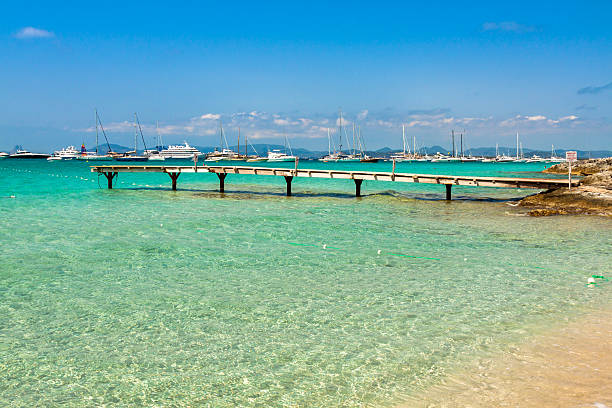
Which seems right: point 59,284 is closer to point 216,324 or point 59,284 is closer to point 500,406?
point 216,324

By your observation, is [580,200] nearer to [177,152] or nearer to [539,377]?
[539,377]

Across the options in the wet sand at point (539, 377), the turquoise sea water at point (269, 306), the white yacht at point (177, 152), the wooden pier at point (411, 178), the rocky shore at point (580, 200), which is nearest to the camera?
the wet sand at point (539, 377)

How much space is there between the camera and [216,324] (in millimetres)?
8023

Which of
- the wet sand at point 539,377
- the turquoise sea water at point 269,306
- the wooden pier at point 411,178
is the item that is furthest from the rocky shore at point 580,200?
the wet sand at point 539,377

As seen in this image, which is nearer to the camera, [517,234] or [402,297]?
[402,297]

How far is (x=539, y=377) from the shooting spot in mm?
5891

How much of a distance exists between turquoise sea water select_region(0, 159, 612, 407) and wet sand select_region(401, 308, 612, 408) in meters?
0.34

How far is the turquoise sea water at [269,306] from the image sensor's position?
236 inches

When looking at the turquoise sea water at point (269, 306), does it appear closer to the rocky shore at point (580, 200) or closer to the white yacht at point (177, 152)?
the rocky shore at point (580, 200)

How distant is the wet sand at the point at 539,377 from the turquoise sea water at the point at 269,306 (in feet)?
1.10

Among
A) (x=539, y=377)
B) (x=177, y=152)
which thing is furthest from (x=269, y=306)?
(x=177, y=152)

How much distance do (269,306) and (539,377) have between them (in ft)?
15.9

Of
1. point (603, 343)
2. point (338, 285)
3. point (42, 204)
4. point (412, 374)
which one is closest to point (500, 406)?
point (412, 374)

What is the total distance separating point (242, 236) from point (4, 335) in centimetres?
1052
